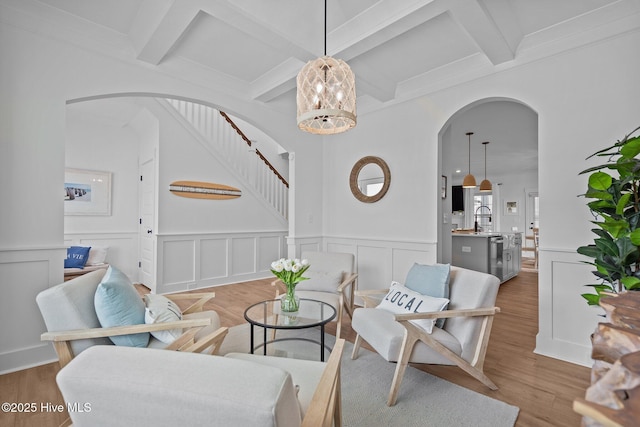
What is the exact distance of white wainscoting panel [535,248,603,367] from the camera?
2.46 meters

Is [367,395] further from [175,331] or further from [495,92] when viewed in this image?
[495,92]

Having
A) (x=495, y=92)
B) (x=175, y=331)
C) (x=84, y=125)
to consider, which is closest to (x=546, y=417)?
(x=175, y=331)

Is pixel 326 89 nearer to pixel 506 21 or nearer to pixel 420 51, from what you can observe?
pixel 420 51

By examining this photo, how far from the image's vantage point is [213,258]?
5.17 metres

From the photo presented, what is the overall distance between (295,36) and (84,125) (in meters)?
4.31

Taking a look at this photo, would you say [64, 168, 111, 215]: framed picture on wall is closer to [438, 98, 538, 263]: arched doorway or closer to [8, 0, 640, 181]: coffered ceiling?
[8, 0, 640, 181]: coffered ceiling

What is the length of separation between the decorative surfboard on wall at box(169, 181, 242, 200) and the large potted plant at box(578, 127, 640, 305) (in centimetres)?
485

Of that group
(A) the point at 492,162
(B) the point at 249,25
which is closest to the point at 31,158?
(B) the point at 249,25

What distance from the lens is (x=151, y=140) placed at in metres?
4.92

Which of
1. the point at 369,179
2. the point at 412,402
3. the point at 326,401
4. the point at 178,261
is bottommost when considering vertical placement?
the point at 412,402

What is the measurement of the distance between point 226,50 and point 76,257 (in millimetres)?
3702

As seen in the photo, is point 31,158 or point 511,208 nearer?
point 31,158

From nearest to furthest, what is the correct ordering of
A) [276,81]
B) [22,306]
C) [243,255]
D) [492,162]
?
[22,306] < [276,81] < [243,255] < [492,162]

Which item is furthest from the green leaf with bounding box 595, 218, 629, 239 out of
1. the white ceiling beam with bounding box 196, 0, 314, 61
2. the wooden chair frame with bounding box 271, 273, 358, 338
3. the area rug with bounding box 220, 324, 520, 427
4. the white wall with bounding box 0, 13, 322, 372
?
the white wall with bounding box 0, 13, 322, 372
